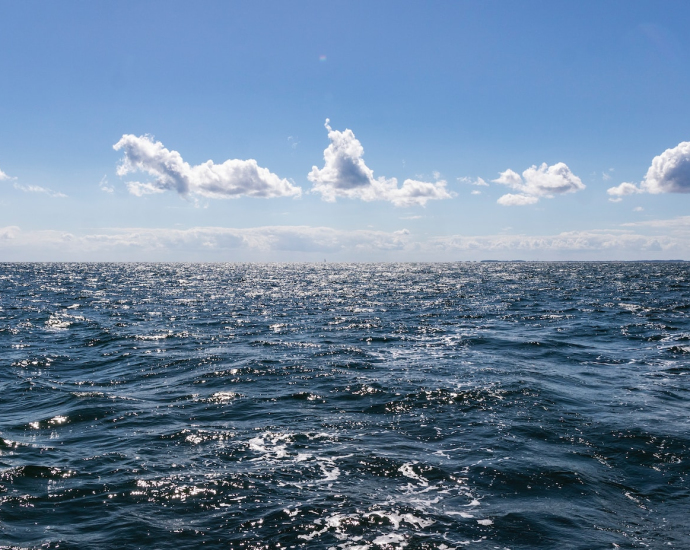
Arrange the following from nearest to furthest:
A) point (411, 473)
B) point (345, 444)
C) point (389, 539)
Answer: point (389, 539), point (411, 473), point (345, 444)

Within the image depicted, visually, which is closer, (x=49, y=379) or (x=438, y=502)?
(x=438, y=502)

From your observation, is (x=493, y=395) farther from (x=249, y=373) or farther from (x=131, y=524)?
(x=131, y=524)

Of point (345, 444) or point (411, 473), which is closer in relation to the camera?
point (411, 473)

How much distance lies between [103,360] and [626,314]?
1665 inches

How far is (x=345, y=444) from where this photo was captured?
→ 527 inches

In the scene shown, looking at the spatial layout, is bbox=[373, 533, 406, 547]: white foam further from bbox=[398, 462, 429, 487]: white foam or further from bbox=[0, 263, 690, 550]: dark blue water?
bbox=[398, 462, 429, 487]: white foam

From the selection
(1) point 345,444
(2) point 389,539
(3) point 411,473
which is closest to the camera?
(2) point 389,539

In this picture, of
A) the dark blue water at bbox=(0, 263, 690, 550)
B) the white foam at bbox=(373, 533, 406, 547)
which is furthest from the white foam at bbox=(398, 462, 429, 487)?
the white foam at bbox=(373, 533, 406, 547)

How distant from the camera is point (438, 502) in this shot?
1020 cm

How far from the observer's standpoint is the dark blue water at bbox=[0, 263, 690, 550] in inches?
364

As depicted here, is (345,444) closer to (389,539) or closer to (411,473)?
(411,473)

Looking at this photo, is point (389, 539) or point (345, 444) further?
→ point (345, 444)

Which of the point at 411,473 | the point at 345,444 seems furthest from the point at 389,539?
the point at 345,444

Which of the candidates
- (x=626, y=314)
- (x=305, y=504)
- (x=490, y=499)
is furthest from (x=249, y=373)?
(x=626, y=314)
